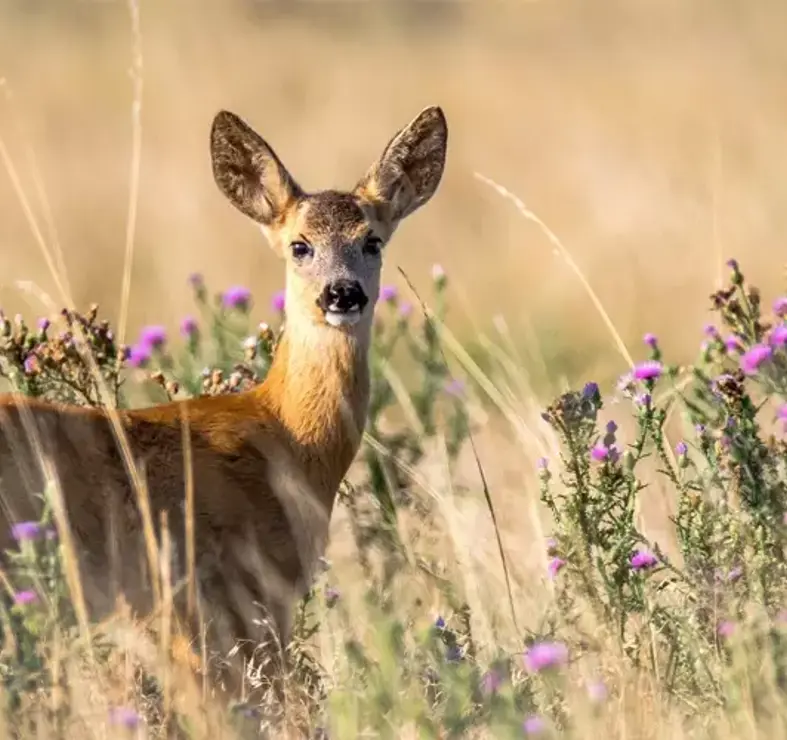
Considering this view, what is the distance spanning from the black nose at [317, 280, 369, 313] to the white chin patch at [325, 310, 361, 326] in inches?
0.4

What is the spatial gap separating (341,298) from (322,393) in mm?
289

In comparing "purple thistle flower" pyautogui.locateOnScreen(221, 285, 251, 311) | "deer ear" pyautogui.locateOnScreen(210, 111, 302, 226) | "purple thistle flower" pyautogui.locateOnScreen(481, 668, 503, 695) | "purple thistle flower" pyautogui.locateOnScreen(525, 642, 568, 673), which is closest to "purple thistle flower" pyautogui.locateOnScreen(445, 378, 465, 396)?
"purple thistle flower" pyautogui.locateOnScreen(221, 285, 251, 311)

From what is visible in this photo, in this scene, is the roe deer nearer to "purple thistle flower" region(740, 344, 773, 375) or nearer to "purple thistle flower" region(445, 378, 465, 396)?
"purple thistle flower" region(445, 378, 465, 396)

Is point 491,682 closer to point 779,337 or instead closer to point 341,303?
point 779,337

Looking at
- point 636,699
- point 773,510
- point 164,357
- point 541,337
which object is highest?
point 541,337

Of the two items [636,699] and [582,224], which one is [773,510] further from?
[582,224]

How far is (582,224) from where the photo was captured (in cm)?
1272

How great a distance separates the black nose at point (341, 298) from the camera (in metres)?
5.64

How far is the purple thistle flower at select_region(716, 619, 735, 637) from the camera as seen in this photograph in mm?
4586

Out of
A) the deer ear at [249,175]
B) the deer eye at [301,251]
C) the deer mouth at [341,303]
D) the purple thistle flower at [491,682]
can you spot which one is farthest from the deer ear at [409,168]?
the purple thistle flower at [491,682]

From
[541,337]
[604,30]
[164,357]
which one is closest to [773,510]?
[164,357]

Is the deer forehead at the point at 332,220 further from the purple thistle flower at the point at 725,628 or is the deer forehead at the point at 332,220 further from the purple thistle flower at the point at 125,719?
the purple thistle flower at the point at 125,719

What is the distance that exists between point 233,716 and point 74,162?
11.3 m

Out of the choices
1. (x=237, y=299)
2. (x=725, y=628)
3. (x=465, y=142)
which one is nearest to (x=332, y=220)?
A: (x=237, y=299)
